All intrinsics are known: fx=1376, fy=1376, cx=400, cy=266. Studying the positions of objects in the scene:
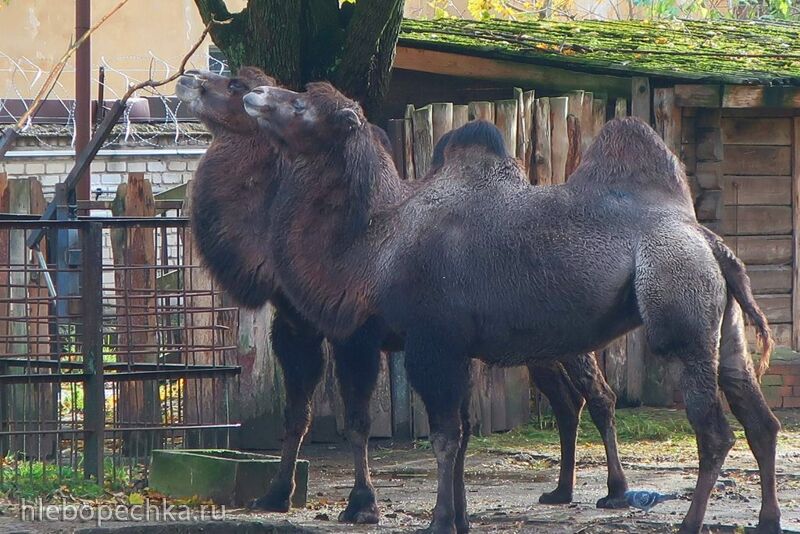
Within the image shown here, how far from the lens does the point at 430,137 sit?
10102mm

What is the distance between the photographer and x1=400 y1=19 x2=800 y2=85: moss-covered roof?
36.6 feet

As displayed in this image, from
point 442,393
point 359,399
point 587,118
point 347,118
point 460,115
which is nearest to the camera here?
point 442,393

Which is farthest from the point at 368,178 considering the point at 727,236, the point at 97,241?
the point at 727,236

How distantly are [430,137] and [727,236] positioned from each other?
3281 millimetres

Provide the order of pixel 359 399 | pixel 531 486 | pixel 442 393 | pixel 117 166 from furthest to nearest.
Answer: pixel 117 166 < pixel 531 486 < pixel 359 399 < pixel 442 393

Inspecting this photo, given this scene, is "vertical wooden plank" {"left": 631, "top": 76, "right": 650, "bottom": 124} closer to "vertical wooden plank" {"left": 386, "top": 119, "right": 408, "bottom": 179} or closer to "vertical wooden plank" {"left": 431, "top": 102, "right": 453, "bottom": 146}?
"vertical wooden plank" {"left": 431, "top": 102, "right": 453, "bottom": 146}

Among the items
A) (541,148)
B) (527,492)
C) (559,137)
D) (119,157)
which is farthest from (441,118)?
(119,157)

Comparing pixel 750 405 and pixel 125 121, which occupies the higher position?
pixel 125 121

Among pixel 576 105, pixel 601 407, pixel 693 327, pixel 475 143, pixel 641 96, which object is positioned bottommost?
pixel 601 407

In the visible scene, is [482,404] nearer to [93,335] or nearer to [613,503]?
[613,503]

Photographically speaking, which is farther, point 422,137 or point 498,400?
point 498,400

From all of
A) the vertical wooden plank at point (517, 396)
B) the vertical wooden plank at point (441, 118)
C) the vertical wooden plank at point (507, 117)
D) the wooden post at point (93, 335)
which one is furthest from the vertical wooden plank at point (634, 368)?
the wooden post at point (93, 335)

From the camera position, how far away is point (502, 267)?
677 centimetres

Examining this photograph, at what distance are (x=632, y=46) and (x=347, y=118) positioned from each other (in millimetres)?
6347
